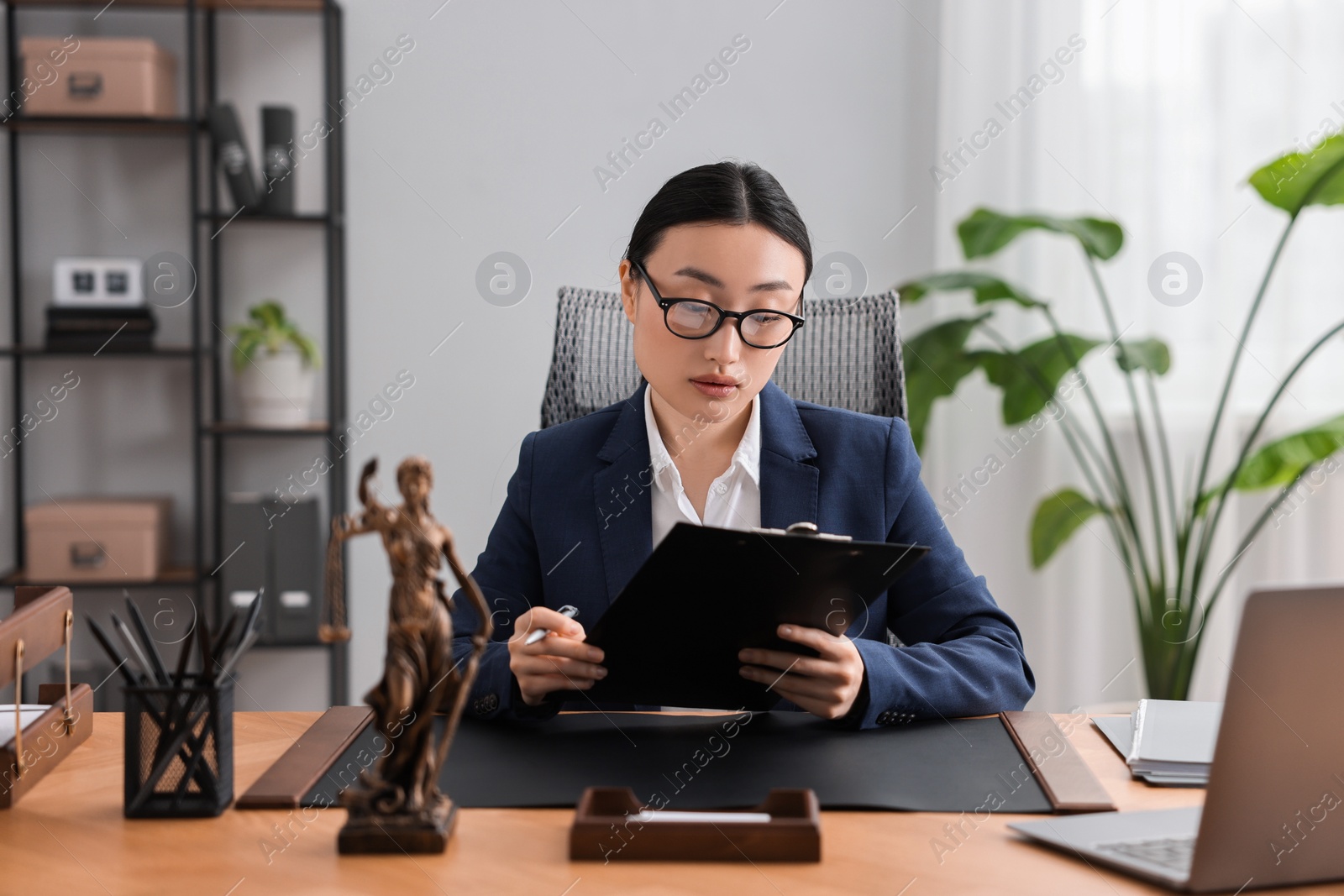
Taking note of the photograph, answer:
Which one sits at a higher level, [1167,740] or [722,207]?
[722,207]

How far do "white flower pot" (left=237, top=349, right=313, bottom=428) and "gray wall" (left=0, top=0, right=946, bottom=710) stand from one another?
166 mm

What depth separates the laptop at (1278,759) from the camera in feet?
2.23

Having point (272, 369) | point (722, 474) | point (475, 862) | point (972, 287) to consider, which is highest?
point (972, 287)

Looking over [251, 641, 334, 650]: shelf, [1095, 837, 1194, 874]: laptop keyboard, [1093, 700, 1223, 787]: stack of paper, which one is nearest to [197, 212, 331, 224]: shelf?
[251, 641, 334, 650]: shelf

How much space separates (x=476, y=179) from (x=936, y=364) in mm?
1267

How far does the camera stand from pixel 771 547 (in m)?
0.85

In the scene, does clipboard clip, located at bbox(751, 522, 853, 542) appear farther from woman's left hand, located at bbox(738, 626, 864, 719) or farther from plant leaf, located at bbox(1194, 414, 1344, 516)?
plant leaf, located at bbox(1194, 414, 1344, 516)

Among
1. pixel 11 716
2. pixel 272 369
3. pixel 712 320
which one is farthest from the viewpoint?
pixel 272 369

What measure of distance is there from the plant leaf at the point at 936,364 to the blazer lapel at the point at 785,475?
1.04 metres

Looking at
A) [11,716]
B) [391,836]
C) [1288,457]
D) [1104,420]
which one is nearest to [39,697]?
[11,716]

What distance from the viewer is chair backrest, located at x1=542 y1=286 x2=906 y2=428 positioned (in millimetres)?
1562

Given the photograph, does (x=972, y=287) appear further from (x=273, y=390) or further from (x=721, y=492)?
(x=273, y=390)

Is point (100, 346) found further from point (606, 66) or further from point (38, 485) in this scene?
point (606, 66)

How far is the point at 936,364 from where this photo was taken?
2.39m
